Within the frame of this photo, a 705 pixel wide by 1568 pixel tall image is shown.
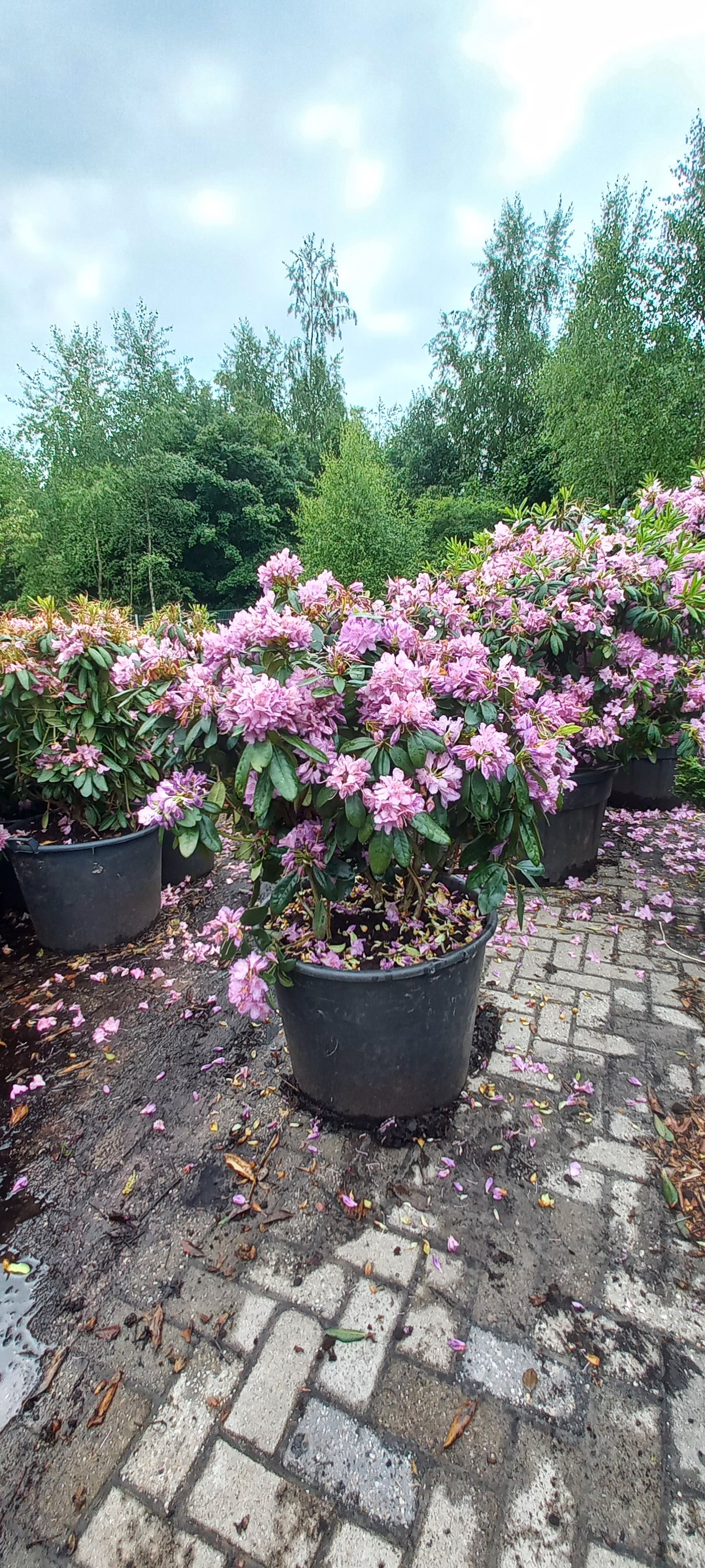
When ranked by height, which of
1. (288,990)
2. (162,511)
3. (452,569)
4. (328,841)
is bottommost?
(288,990)

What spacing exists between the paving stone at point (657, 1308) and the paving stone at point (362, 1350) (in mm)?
475

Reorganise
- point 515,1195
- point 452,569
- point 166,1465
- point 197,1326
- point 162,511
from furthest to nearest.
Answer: point 162,511 < point 452,569 < point 515,1195 < point 197,1326 < point 166,1465

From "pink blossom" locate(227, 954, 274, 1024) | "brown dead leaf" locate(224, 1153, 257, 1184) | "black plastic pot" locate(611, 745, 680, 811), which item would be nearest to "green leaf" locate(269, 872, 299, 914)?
"pink blossom" locate(227, 954, 274, 1024)

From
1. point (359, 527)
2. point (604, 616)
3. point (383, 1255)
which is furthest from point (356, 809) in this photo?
point (359, 527)

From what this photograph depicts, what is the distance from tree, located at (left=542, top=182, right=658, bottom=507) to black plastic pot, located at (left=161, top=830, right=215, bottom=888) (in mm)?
10051

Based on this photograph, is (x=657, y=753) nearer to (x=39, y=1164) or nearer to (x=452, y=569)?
(x=452, y=569)

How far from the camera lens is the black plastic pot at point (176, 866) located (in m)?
3.50

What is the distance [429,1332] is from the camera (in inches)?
53.2

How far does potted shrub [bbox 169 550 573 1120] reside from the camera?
1.37m

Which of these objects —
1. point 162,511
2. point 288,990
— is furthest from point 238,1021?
point 162,511

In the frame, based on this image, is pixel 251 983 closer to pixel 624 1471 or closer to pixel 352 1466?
pixel 352 1466

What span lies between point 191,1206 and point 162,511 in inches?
689

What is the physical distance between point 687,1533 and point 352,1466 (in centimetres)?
56

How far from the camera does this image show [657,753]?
4.32 m
